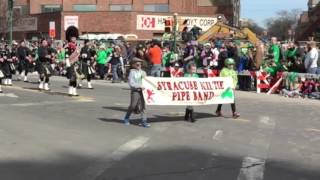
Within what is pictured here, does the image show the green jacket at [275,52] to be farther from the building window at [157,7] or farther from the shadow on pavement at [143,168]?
the building window at [157,7]

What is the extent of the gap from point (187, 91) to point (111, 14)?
157 feet

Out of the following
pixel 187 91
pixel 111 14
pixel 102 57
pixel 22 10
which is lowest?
pixel 187 91

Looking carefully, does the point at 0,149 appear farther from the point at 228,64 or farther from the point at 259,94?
the point at 259,94

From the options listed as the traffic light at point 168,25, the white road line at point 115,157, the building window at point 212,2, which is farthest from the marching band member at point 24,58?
the building window at point 212,2

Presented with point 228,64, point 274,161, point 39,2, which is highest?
point 39,2

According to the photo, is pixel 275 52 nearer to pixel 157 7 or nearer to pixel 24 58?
pixel 24 58

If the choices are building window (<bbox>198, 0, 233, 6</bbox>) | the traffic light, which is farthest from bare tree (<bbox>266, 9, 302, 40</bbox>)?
the traffic light

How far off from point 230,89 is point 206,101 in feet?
2.62

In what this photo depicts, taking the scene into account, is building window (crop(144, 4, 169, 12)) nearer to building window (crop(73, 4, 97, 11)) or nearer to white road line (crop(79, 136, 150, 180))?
building window (crop(73, 4, 97, 11))

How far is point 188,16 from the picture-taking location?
59.7m

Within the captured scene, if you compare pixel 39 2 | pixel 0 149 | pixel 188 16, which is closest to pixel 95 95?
pixel 0 149

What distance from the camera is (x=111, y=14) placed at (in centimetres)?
6156

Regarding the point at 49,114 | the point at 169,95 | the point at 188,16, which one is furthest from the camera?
the point at 188,16

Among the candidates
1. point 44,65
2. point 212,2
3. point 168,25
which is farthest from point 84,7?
point 44,65
